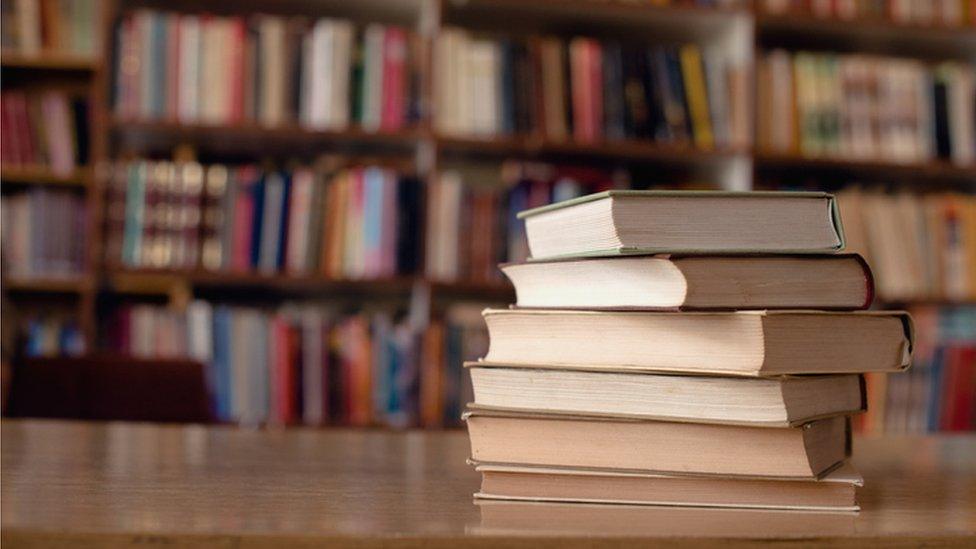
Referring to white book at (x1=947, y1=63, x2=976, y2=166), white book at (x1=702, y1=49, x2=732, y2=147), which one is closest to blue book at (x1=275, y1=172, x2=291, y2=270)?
white book at (x1=702, y1=49, x2=732, y2=147)

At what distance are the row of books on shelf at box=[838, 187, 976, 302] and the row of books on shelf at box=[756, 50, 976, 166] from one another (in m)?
0.13

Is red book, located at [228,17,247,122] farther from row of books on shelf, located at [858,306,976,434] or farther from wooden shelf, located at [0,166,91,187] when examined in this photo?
row of books on shelf, located at [858,306,976,434]

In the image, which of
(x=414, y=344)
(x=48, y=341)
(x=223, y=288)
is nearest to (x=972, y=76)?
(x=414, y=344)

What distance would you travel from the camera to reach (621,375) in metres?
0.65

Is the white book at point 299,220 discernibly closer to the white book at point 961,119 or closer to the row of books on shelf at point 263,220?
the row of books on shelf at point 263,220

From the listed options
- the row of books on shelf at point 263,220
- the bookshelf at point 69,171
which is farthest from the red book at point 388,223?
the bookshelf at point 69,171

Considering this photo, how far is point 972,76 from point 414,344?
66.0 inches

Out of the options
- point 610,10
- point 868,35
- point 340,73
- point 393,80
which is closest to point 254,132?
point 340,73

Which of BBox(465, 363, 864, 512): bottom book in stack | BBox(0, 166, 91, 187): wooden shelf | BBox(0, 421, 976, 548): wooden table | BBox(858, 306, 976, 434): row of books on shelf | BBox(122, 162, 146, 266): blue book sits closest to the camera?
BBox(0, 421, 976, 548): wooden table

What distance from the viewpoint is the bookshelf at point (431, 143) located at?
262 centimetres

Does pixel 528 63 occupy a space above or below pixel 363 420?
above

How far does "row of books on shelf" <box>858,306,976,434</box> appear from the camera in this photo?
9.13ft

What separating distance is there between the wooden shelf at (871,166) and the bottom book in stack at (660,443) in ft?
7.45

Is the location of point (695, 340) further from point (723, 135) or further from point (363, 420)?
point (723, 135)
